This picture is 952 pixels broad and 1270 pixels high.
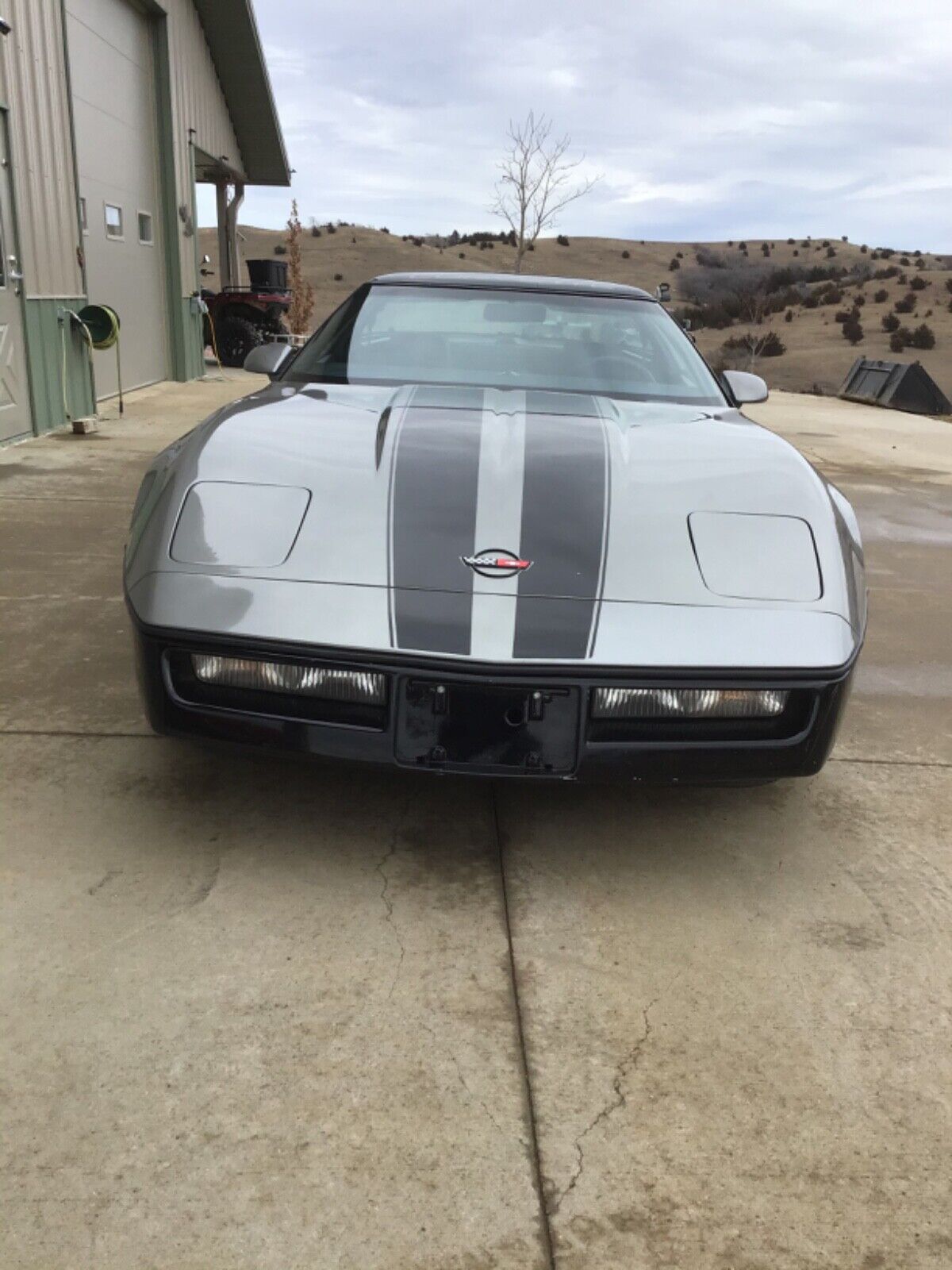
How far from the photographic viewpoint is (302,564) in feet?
7.19

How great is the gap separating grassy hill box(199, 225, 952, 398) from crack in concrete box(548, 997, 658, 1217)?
2021 cm

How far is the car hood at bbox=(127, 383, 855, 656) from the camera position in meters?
2.16

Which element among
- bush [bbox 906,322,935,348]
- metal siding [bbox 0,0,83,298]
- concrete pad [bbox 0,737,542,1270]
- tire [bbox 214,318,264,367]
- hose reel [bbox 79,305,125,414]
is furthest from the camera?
bush [bbox 906,322,935,348]

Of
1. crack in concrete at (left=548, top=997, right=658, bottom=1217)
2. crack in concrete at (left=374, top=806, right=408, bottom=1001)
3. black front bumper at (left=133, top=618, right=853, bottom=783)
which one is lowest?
crack in concrete at (left=374, top=806, right=408, bottom=1001)

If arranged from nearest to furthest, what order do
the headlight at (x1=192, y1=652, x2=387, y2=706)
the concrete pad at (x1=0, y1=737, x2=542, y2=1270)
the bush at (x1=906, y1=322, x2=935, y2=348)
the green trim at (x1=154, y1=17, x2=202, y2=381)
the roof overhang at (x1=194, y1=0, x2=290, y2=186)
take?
the concrete pad at (x1=0, y1=737, x2=542, y2=1270), the headlight at (x1=192, y1=652, x2=387, y2=706), the green trim at (x1=154, y1=17, x2=202, y2=381), the roof overhang at (x1=194, y1=0, x2=290, y2=186), the bush at (x1=906, y1=322, x2=935, y2=348)

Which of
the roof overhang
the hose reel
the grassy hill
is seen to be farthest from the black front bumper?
the grassy hill

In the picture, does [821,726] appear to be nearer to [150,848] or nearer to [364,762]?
[364,762]

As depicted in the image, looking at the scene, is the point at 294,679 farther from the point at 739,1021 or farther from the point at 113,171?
the point at 113,171

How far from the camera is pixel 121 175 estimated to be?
36.8 ft

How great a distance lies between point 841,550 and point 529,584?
2.52 feet

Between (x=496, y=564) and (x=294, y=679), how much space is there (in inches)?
18.6

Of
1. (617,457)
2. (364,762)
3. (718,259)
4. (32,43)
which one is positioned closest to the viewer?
(364,762)

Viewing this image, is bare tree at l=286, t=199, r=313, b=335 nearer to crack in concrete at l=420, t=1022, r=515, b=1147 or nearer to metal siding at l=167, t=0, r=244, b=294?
metal siding at l=167, t=0, r=244, b=294

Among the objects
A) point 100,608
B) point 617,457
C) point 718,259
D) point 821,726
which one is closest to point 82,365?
point 100,608
